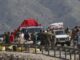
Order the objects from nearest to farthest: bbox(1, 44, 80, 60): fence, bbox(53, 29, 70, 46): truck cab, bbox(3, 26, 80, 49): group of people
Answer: bbox(1, 44, 80, 60): fence, bbox(3, 26, 80, 49): group of people, bbox(53, 29, 70, 46): truck cab

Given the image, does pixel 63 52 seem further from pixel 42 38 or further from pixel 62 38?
pixel 62 38

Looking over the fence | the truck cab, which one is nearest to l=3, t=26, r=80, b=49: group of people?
the truck cab

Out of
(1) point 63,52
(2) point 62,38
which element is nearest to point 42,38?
(2) point 62,38

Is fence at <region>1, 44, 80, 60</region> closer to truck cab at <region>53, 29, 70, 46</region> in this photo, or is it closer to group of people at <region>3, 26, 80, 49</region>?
group of people at <region>3, 26, 80, 49</region>

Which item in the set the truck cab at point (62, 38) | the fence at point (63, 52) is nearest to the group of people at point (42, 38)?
the truck cab at point (62, 38)

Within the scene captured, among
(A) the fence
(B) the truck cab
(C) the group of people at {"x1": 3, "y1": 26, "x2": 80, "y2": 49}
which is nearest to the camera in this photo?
(A) the fence

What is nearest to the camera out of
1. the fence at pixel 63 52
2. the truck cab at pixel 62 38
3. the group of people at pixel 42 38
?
the fence at pixel 63 52

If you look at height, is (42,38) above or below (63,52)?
above

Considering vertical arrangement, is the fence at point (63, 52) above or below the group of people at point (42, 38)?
below

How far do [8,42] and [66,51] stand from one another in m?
13.1

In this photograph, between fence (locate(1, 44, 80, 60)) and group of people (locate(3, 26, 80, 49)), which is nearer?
fence (locate(1, 44, 80, 60))

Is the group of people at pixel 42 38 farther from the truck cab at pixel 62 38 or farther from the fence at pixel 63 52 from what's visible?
the fence at pixel 63 52

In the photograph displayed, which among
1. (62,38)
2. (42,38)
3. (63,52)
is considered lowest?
(63,52)

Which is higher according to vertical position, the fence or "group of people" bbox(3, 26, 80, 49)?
"group of people" bbox(3, 26, 80, 49)
